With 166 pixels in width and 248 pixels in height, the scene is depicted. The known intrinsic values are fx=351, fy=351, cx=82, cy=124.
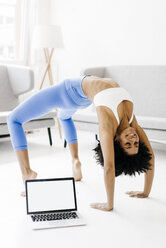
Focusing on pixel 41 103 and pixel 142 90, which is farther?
pixel 142 90

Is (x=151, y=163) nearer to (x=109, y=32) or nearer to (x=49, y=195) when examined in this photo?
(x=49, y=195)

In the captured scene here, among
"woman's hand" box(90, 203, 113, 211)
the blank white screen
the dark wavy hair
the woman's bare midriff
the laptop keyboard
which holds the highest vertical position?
the woman's bare midriff

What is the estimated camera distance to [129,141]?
2.02m

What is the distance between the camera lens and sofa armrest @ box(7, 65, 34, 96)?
439 centimetres

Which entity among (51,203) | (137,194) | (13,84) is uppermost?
(13,84)

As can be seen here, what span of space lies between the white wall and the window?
22.1 inches

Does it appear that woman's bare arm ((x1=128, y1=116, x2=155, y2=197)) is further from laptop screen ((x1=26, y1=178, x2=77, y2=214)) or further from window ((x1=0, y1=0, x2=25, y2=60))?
window ((x1=0, y1=0, x2=25, y2=60))

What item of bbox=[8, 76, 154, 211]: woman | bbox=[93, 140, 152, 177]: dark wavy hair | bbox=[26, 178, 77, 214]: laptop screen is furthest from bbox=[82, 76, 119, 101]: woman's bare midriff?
bbox=[26, 178, 77, 214]: laptop screen

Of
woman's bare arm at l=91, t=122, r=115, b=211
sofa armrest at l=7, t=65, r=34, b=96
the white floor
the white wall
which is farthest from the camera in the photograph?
the white wall

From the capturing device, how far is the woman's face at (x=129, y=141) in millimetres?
2023

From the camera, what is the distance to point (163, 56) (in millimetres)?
4609

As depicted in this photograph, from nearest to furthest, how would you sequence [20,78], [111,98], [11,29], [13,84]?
[111,98]
[20,78]
[13,84]
[11,29]

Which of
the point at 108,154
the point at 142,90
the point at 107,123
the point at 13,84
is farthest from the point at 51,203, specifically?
the point at 13,84

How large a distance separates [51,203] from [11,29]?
4.17 m
